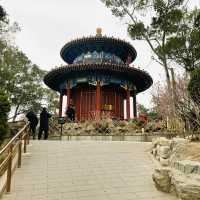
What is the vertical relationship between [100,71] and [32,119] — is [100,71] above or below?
above

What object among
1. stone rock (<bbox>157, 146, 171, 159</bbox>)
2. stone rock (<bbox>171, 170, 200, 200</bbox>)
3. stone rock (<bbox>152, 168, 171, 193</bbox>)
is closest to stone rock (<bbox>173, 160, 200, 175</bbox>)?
stone rock (<bbox>171, 170, 200, 200</bbox>)

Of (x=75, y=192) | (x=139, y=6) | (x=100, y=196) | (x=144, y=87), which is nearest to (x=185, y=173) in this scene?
(x=100, y=196)

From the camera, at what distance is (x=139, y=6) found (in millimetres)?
19250

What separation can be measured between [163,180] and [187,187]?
3.34ft

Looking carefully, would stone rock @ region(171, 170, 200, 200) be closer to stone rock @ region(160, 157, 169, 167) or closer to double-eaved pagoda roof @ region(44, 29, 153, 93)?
stone rock @ region(160, 157, 169, 167)

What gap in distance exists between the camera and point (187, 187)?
5.38 m

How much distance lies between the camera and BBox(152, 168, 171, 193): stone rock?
6.30 meters

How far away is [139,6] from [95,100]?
740 cm

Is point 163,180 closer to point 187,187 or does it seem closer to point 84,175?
point 187,187

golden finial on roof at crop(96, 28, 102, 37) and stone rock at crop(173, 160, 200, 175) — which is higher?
golden finial on roof at crop(96, 28, 102, 37)

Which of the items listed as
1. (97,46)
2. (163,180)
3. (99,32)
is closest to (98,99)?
(97,46)

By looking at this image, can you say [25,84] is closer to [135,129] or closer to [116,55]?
[116,55]

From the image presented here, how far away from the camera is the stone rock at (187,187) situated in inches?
207

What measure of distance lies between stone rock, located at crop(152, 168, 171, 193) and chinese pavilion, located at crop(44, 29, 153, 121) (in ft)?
45.7
